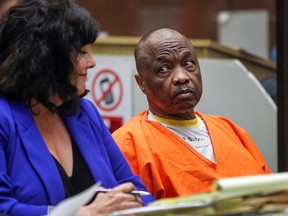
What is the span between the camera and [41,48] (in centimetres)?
337

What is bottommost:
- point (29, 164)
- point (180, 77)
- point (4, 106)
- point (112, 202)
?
point (112, 202)

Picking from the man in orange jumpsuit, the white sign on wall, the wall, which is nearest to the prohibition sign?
the white sign on wall

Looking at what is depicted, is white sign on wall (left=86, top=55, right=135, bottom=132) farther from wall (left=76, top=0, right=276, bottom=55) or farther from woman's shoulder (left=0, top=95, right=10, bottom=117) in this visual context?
wall (left=76, top=0, right=276, bottom=55)

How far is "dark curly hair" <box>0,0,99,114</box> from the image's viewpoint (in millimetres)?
3354

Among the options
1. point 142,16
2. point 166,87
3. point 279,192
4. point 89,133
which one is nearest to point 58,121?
point 89,133

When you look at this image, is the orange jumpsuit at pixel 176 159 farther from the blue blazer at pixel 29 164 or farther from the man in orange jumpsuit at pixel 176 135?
the blue blazer at pixel 29 164

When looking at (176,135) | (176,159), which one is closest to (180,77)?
(176,135)

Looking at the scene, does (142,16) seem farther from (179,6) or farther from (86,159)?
(86,159)

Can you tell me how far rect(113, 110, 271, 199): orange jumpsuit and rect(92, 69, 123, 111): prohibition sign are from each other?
148cm

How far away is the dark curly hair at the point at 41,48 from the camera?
3.35m

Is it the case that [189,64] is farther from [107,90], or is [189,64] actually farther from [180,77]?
[107,90]

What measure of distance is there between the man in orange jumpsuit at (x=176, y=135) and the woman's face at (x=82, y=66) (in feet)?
2.10

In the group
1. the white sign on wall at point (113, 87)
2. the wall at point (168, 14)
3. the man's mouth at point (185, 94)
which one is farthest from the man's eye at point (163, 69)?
the wall at point (168, 14)

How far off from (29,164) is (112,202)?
32cm
